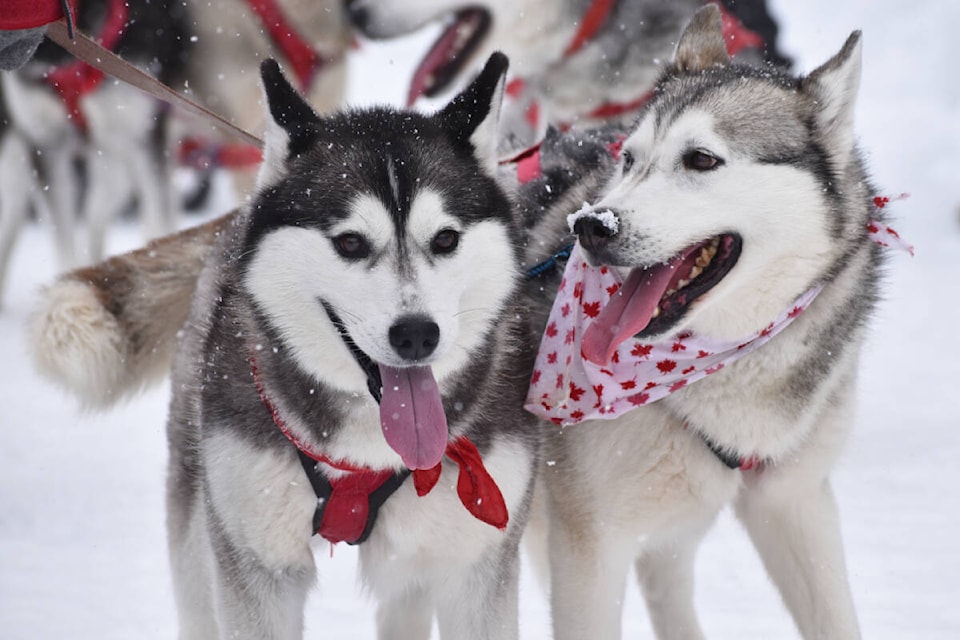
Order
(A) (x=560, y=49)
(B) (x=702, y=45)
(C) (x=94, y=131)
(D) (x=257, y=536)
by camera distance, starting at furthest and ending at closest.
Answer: (C) (x=94, y=131), (A) (x=560, y=49), (B) (x=702, y=45), (D) (x=257, y=536)

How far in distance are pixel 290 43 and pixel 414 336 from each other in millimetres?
4182

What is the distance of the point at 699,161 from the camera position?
2.46 meters

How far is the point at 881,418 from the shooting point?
523cm

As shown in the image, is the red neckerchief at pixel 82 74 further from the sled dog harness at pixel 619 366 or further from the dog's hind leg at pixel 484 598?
the dog's hind leg at pixel 484 598

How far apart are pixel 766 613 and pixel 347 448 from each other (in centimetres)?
184

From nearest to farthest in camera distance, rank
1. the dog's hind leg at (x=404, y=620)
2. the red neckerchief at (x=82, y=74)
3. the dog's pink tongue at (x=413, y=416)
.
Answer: the dog's pink tongue at (x=413, y=416), the dog's hind leg at (x=404, y=620), the red neckerchief at (x=82, y=74)

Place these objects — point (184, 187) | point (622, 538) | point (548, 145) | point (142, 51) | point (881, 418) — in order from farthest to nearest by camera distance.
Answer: point (184, 187) → point (142, 51) → point (881, 418) → point (548, 145) → point (622, 538)

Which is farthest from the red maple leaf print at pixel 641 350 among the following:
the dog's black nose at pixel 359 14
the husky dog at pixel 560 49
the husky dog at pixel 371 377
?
the dog's black nose at pixel 359 14

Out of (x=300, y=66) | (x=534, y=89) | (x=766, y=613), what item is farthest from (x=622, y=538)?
(x=300, y=66)

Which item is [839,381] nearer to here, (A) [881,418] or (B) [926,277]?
(A) [881,418]

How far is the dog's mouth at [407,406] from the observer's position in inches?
88.6

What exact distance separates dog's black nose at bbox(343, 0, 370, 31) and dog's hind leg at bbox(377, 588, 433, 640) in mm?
3600

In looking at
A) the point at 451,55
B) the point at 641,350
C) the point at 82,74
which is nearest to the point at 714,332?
the point at 641,350

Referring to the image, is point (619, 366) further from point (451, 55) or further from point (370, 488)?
point (451, 55)
